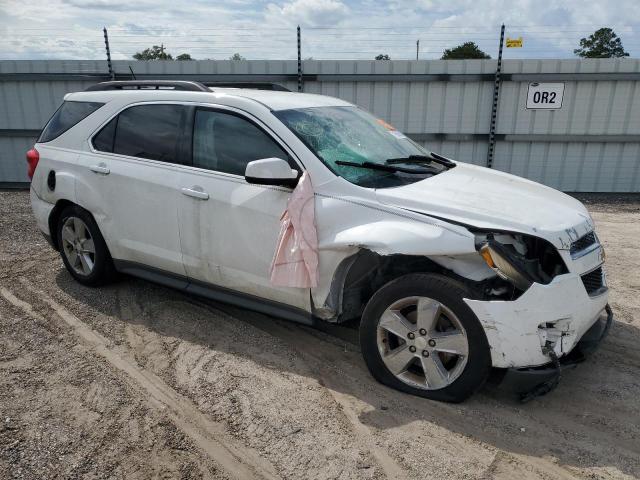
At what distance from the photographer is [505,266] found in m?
2.83

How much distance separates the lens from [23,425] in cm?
297

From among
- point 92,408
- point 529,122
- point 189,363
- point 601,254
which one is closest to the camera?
point 92,408

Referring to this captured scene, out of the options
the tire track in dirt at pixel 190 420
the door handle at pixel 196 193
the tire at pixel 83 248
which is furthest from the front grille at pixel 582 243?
the tire at pixel 83 248

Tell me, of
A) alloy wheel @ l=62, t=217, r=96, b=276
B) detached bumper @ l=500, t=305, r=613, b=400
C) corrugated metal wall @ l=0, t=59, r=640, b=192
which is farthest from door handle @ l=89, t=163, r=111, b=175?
corrugated metal wall @ l=0, t=59, r=640, b=192

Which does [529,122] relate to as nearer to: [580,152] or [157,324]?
[580,152]

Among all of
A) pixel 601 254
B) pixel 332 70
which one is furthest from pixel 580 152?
pixel 601 254

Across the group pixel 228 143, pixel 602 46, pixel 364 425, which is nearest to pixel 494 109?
pixel 228 143

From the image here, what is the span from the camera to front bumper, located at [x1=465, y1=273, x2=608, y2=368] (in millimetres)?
2822

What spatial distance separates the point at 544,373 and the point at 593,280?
752mm

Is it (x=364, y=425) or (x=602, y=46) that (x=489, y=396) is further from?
(x=602, y=46)

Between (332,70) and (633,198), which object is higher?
(332,70)

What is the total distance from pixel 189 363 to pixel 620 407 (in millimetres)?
2778

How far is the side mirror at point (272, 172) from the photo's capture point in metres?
3.28

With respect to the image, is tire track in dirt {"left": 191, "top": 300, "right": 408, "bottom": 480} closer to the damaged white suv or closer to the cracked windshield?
the damaged white suv
